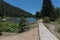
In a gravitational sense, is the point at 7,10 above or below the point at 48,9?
below

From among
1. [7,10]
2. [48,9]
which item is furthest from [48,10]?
[7,10]

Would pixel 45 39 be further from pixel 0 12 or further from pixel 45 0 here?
pixel 45 0

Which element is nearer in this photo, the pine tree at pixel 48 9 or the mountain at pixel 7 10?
the mountain at pixel 7 10

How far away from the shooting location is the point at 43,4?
51.4 metres

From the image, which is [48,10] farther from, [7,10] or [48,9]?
[7,10]

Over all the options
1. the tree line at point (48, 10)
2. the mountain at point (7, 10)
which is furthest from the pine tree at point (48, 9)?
the mountain at point (7, 10)

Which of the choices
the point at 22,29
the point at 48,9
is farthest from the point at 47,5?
the point at 22,29

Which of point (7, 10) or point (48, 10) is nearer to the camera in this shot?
point (7, 10)

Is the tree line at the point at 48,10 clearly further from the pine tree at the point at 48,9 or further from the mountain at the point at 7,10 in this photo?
the mountain at the point at 7,10

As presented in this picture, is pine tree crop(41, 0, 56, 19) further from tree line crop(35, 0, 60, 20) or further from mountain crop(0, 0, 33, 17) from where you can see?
mountain crop(0, 0, 33, 17)

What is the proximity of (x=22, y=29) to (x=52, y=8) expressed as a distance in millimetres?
30784

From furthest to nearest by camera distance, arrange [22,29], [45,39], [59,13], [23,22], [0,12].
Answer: [59,13]
[0,12]
[23,22]
[22,29]
[45,39]

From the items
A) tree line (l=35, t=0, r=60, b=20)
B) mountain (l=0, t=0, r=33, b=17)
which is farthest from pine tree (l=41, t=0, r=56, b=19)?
mountain (l=0, t=0, r=33, b=17)

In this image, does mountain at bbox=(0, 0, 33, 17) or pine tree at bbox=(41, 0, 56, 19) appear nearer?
mountain at bbox=(0, 0, 33, 17)
